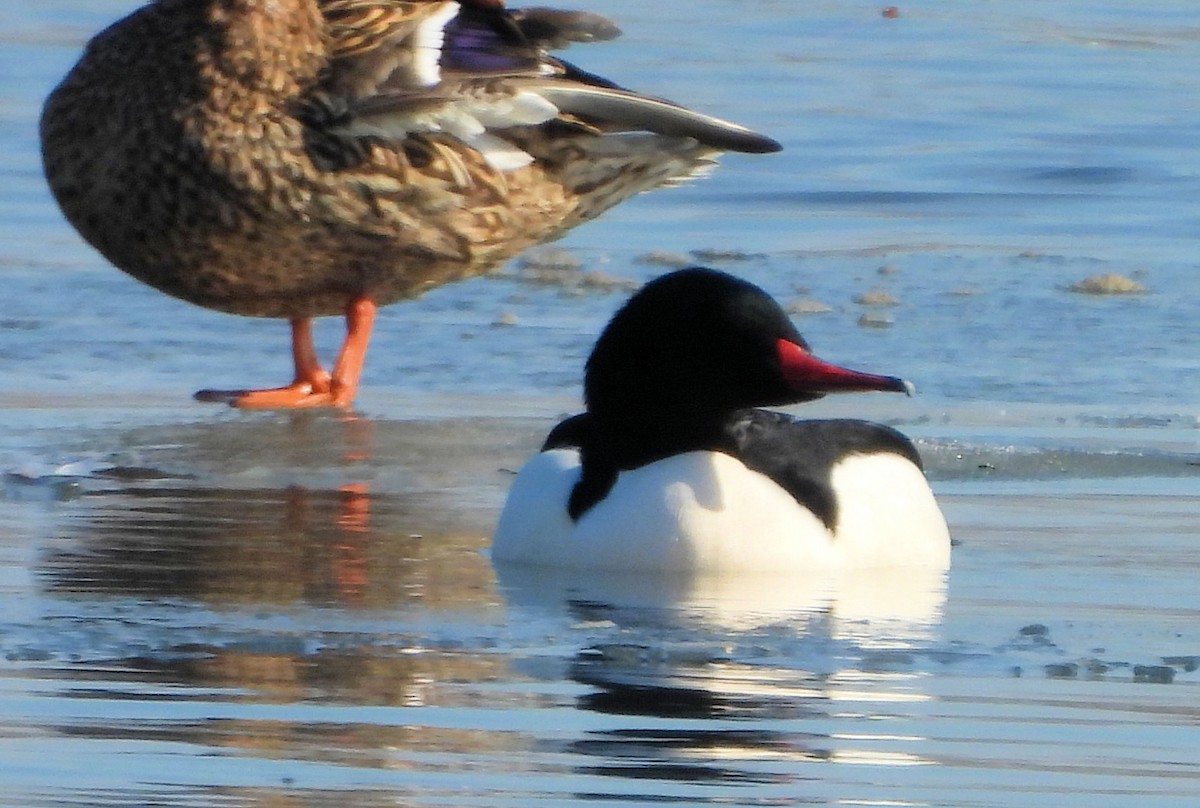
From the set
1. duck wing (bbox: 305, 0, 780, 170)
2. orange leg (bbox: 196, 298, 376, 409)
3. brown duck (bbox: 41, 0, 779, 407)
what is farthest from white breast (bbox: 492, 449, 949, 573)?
duck wing (bbox: 305, 0, 780, 170)

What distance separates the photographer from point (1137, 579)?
5.75 m

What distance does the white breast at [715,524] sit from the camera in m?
5.86

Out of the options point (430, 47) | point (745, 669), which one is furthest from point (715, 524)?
point (430, 47)

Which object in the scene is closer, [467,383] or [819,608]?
[819,608]

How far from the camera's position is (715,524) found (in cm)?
588

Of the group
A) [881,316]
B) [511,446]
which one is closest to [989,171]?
[881,316]

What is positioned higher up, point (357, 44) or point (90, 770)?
point (357, 44)

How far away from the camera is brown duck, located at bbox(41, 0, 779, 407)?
27.2 ft

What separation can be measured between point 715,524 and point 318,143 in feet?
9.31

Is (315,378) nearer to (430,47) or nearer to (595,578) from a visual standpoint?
(430,47)

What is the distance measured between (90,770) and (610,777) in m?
0.76

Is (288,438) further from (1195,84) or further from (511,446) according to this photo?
(1195,84)

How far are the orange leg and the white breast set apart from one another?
85.4 inches

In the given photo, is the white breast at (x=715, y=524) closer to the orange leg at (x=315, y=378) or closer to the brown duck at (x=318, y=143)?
the orange leg at (x=315, y=378)
